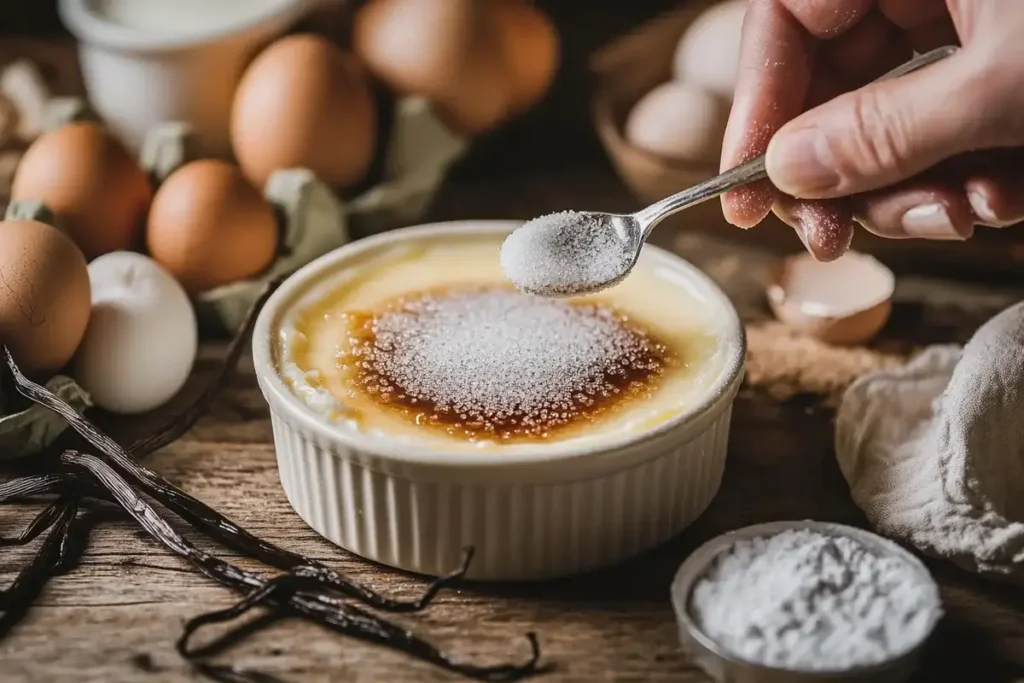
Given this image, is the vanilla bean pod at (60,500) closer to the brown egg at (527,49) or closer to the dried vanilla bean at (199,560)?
the dried vanilla bean at (199,560)

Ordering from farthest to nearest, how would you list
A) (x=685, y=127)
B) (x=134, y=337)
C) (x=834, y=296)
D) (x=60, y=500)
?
(x=685, y=127)
(x=834, y=296)
(x=134, y=337)
(x=60, y=500)

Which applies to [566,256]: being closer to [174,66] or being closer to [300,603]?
[300,603]

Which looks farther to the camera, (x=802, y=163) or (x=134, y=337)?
(x=134, y=337)

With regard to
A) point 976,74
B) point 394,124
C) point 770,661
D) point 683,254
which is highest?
point 976,74

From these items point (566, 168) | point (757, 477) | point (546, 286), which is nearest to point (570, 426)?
point (546, 286)

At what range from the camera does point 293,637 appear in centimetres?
102

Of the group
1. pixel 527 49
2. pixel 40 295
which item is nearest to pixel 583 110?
pixel 527 49

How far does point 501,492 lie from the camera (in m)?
1.04

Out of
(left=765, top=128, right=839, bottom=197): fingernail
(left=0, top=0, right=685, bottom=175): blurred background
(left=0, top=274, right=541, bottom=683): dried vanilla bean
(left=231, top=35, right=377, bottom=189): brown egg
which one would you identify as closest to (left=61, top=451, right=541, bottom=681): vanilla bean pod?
(left=0, top=274, right=541, bottom=683): dried vanilla bean

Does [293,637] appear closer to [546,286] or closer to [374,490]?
Answer: [374,490]

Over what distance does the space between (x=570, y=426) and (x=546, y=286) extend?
0.16m

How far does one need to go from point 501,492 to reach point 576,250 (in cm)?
29

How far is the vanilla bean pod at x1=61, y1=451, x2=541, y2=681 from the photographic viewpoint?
99 cm

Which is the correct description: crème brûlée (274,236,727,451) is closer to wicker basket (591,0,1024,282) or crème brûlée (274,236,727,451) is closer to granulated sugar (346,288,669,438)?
granulated sugar (346,288,669,438)
